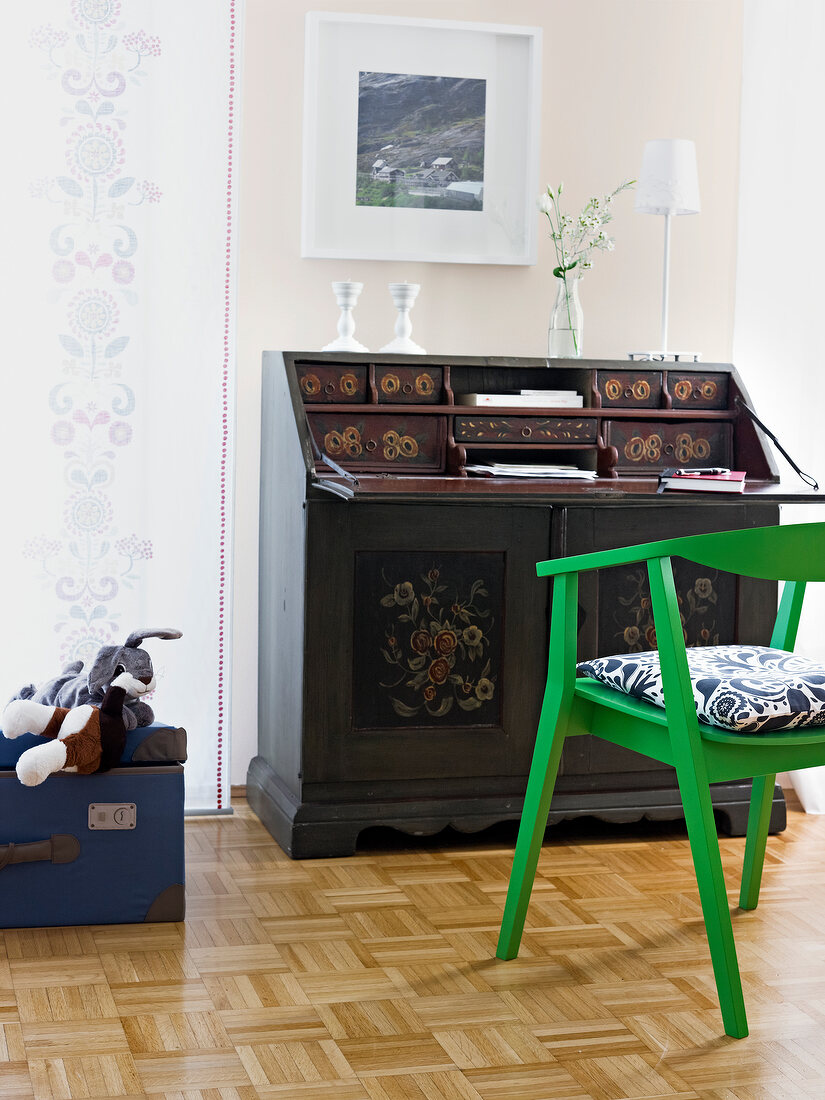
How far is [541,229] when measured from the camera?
11.3 ft

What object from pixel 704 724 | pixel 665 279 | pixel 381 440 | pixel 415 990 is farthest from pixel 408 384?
pixel 415 990

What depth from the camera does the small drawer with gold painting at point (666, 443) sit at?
323cm

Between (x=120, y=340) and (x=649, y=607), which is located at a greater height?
(x=120, y=340)

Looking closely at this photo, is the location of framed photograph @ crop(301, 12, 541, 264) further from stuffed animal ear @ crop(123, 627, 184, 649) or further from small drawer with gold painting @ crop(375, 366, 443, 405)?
stuffed animal ear @ crop(123, 627, 184, 649)

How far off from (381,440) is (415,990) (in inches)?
53.1

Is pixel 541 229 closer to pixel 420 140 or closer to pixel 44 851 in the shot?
pixel 420 140

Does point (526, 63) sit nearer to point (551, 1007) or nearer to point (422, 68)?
point (422, 68)

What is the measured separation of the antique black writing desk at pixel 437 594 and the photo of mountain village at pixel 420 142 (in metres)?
0.51

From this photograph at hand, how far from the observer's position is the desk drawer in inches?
123

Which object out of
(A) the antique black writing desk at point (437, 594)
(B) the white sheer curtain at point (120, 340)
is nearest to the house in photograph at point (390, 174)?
(B) the white sheer curtain at point (120, 340)

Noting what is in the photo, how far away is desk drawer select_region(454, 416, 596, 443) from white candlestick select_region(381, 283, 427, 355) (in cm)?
23

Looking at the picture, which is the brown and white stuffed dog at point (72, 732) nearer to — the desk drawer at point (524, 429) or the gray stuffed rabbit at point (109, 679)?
the gray stuffed rabbit at point (109, 679)

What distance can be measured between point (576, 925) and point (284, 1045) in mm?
722

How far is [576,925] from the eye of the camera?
8.13ft
